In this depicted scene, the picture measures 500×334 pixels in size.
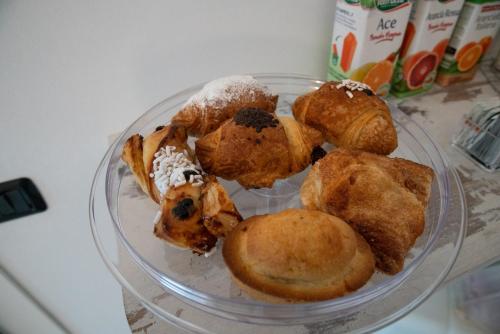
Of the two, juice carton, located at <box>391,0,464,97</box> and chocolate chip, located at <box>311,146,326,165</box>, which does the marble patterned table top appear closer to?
juice carton, located at <box>391,0,464,97</box>

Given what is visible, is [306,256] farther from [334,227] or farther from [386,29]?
[386,29]

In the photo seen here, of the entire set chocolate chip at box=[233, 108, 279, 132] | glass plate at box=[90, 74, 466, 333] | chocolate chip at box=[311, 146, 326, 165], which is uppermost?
chocolate chip at box=[233, 108, 279, 132]

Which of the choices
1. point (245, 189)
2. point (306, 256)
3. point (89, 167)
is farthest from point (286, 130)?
point (89, 167)

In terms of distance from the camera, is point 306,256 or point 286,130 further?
point 286,130

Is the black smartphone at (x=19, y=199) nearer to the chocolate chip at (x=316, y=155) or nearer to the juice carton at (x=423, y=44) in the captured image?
the chocolate chip at (x=316, y=155)

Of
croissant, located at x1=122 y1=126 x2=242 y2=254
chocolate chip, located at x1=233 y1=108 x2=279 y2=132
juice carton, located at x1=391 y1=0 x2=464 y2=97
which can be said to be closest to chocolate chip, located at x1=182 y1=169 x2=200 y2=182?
croissant, located at x1=122 y1=126 x2=242 y2=254

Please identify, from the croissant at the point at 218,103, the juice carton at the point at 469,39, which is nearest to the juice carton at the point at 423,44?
the juice carton at the point at 469,39

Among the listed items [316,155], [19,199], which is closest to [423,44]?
[316,155]
